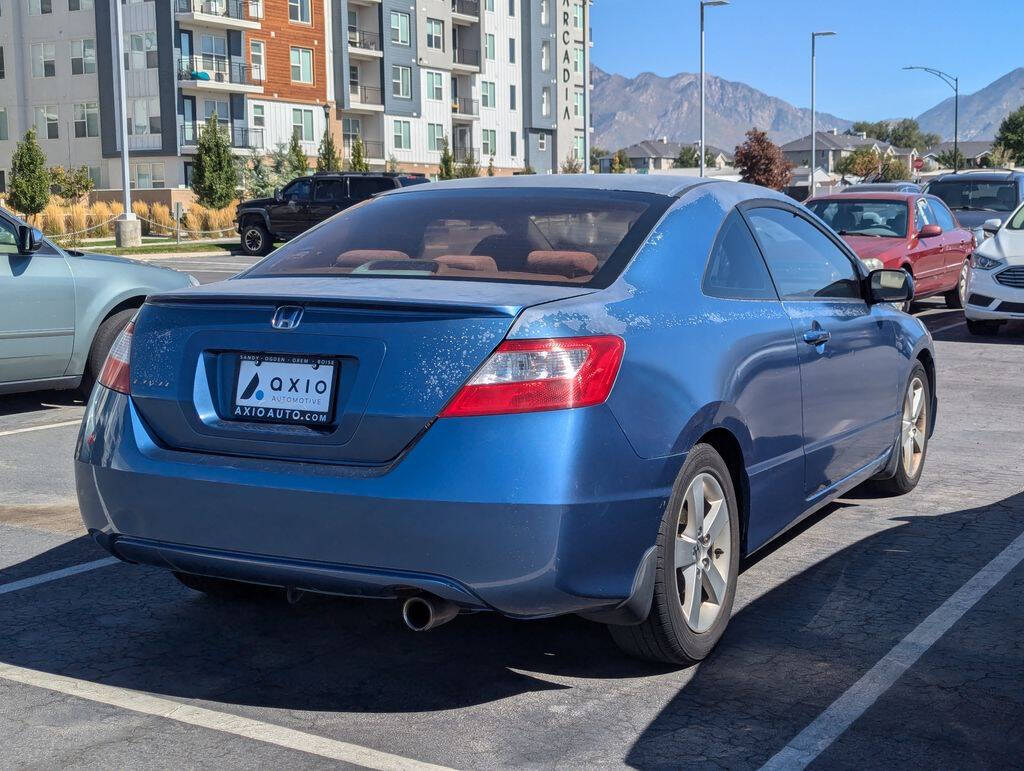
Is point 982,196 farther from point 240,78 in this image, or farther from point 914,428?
point 240,78

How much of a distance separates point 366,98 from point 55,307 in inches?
2428

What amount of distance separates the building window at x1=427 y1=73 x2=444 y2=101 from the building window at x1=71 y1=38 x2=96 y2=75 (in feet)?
62.0

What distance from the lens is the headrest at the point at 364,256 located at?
15.5 feet

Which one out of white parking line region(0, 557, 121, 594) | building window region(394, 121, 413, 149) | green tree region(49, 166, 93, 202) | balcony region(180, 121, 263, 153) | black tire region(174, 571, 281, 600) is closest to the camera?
black tire region(174, 571, 281, 600)

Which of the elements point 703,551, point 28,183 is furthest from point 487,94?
point 703,551

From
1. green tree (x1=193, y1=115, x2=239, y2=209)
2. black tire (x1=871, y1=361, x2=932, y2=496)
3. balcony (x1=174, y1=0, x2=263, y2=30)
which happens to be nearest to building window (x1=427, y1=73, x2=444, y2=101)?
balcony (x1=174, y1=0, x2=263, y2=30)

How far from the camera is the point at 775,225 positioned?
5.54 metres

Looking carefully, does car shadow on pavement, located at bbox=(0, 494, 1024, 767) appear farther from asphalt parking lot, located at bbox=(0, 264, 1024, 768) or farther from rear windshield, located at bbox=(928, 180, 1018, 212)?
rear windshield, located at bbox=(928, 180, 1018, 212)

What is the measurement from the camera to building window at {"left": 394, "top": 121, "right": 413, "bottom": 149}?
7194 cm

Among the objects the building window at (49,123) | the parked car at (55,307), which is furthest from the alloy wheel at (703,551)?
the building window at (49,123)

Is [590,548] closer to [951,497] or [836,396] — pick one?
[836,396]

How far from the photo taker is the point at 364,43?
228ft

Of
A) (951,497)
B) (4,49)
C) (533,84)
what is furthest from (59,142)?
(951,497)

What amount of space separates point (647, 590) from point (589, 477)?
1.57 ft
